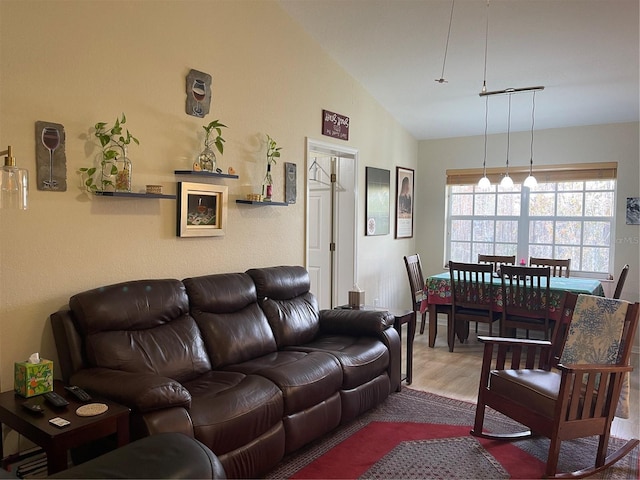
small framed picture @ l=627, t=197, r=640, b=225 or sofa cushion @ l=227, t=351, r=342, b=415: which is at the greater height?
small framed picture @ l=627, t=197, r=640, b=225

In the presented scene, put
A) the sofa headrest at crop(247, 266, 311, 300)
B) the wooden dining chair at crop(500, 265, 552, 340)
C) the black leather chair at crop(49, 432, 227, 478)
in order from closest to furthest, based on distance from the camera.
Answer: the black leather chair at crop(49, 432, 227, 478), the sofa headrest at crop(247, 266, 311, 300), the wooden dining chair at crop(500, 265, 552, 340)

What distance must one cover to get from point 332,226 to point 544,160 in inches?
97.1

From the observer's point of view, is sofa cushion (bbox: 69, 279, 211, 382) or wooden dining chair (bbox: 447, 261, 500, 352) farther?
wooden dining chair (bbox: 447, 261, 500, 352)

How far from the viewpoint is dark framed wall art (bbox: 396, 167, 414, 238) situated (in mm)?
5895

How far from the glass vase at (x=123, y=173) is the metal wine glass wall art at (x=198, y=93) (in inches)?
24.2

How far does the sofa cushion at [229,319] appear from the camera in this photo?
118 inches

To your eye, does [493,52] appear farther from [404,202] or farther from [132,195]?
[132,195]

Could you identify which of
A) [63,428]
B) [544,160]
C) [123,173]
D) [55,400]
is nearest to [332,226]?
[544,160]

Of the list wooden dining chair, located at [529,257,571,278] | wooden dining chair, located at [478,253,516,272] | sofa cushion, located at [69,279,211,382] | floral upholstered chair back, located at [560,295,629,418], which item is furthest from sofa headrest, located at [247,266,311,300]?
Result: wooden dining chair, located at [529,257,571,278]

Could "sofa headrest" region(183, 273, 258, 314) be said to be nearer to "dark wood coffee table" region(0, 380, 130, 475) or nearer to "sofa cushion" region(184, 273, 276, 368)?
"sofa cushion" region(184, 273, 276, 368)

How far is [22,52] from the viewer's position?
245cm

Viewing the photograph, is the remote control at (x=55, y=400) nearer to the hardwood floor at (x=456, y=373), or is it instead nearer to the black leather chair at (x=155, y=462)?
the black leather chair at (x=155, y=462)

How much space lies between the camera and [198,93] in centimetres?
336

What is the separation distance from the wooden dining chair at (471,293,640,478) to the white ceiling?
6.49 feet
